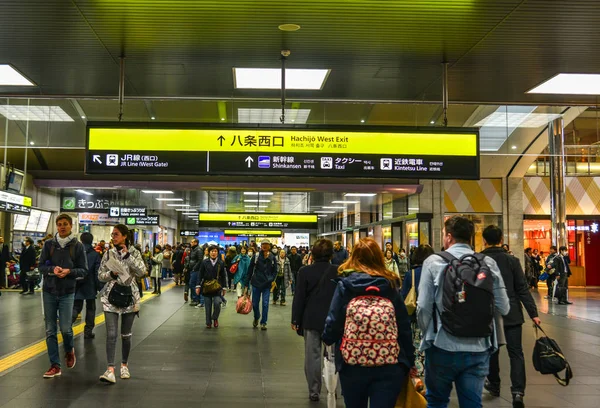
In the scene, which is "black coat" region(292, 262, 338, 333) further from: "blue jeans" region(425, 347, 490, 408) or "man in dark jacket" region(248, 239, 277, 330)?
"man in dark jacket" region(248, 239, 277, 330)

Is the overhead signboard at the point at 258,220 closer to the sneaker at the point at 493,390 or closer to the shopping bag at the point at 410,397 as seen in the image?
the sneaker at the point at 493,390

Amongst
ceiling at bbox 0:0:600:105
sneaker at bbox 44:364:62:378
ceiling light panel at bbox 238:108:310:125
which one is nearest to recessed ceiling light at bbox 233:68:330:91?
ceiling at bbox 0:0:600:105

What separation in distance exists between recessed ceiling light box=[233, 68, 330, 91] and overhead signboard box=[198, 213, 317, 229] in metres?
21.0

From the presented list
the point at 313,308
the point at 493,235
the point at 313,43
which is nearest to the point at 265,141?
the point at 313,43

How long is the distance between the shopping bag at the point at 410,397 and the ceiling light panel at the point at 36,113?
28.3 ft

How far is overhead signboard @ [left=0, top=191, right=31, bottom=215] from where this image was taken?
52.5ft

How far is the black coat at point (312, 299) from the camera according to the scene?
5.41 metres

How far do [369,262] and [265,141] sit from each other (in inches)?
161

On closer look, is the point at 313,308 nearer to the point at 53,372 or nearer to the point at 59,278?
the point at 59,278

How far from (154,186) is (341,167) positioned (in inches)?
604

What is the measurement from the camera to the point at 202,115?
930 cm

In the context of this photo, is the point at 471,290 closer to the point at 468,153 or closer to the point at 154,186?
the point at 468,153

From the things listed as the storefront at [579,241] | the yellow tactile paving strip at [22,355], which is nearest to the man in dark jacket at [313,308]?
the yellow tactile paving strip at [22,355]

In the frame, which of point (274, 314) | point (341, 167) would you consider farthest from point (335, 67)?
point (274, 314)
